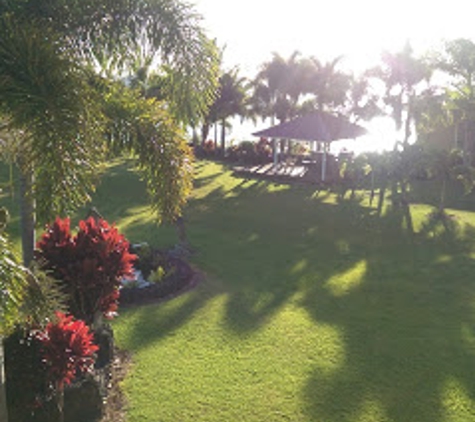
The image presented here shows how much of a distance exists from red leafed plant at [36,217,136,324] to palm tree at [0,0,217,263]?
1387mm

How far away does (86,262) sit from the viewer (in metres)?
8.35

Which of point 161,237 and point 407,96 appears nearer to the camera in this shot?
point 161,237

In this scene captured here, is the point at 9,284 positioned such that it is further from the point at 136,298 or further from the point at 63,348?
the point at 136,298

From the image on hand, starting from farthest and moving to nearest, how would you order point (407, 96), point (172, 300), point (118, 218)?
1. point (407, 96)
2. point (118, 218)
3. point (172, 300)

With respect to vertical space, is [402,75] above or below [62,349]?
above

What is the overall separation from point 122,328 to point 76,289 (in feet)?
7.92

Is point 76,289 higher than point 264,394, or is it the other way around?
point 76,289

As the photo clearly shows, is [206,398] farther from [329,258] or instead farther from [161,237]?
[161,237]

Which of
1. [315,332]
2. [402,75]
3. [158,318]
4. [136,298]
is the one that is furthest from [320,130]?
[158,318]

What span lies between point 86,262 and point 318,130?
20.4 meters

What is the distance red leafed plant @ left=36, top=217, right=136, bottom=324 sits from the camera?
8461 millimetres

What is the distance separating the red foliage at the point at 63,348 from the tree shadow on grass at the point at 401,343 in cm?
364

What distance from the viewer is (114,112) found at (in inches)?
288

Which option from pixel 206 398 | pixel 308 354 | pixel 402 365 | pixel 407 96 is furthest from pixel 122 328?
pixel 407 96
